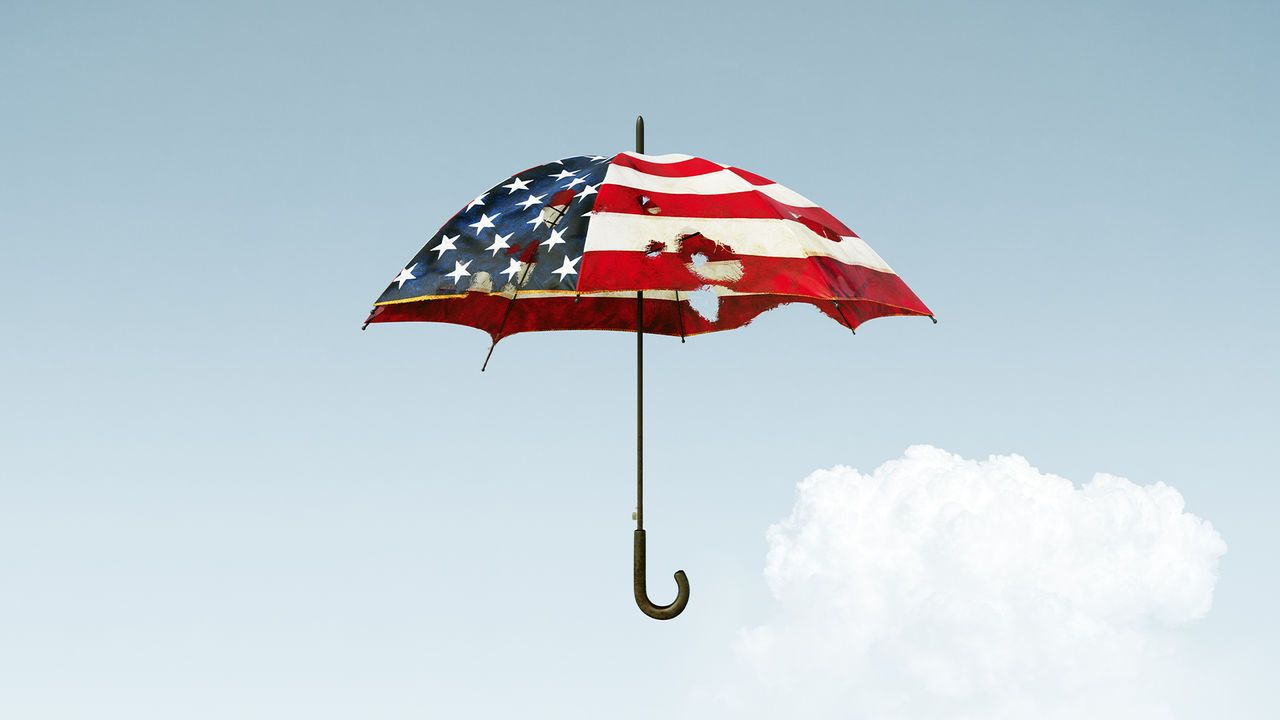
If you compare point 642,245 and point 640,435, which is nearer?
point 642,245

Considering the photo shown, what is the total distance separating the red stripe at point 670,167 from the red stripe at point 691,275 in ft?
2.40

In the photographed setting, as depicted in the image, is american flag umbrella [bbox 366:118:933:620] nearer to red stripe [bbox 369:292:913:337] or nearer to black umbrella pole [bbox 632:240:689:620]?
black umbrella pole [bbox 632:240:689:620]

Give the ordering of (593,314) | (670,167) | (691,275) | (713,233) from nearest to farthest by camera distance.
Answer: (691,275) < (713,233) < (670,167) < (593,314)

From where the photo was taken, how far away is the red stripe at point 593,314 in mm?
6004

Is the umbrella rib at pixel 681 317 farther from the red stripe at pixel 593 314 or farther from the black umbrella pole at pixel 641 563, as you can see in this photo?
the black umbrella pole at pixel 641 563

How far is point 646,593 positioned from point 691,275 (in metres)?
1.79

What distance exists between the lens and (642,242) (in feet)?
13.7

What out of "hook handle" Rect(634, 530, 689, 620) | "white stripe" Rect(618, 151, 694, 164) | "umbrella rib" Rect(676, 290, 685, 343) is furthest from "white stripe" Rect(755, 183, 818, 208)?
"hook handle" Rect(634, 530, 689, 620)

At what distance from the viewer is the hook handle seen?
16.8ft

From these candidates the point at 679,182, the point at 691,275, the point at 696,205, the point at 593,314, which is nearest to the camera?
the point at 691,275

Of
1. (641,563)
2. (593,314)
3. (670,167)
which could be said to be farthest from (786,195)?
(641,563)

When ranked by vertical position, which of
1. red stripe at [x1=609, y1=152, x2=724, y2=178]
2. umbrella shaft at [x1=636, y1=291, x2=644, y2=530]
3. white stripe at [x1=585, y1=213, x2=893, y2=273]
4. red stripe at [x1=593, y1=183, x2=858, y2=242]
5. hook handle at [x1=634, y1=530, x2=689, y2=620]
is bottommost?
hook handle at [x1=634, y1=530, x2=689, y2=620]

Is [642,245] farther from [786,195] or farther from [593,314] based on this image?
[593,314]

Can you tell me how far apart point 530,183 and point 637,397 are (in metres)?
1.14
